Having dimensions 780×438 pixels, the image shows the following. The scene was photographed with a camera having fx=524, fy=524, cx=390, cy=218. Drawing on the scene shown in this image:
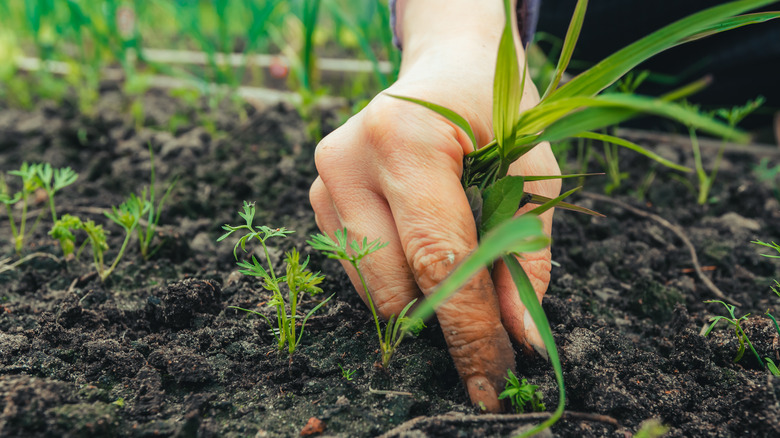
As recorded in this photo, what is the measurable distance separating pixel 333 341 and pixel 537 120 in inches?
28.1

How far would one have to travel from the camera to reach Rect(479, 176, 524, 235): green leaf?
3.30ft

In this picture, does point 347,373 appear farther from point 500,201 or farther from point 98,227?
point 98,227

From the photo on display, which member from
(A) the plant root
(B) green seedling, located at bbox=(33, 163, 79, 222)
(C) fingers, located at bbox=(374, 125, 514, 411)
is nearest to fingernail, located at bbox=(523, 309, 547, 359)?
(C) fingers, located at bbox=(374, 125, 514, 411)

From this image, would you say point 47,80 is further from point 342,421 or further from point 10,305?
point 342,421

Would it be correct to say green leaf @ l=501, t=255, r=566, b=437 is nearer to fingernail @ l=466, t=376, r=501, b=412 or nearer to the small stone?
fingernail @ l=466, t=376, r=501, b=412

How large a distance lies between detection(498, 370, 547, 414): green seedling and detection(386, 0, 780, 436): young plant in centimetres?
7

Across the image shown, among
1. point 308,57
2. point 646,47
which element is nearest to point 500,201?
point 646,47

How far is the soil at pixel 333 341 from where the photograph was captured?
1.05 meters

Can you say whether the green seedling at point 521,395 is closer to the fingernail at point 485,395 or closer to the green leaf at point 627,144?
the fingernail at point 485,395

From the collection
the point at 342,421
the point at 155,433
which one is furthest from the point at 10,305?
the point at 342,421

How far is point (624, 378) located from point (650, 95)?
2460 millimetres

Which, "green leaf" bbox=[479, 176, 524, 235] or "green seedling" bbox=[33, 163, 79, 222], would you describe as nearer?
"green leaf" bbox=[479, 176, 524, 235]

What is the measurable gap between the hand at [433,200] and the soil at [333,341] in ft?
0.41

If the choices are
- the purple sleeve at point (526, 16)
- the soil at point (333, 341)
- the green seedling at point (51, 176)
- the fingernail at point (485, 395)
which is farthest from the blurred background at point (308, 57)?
the fingernail at point (485, 395)
